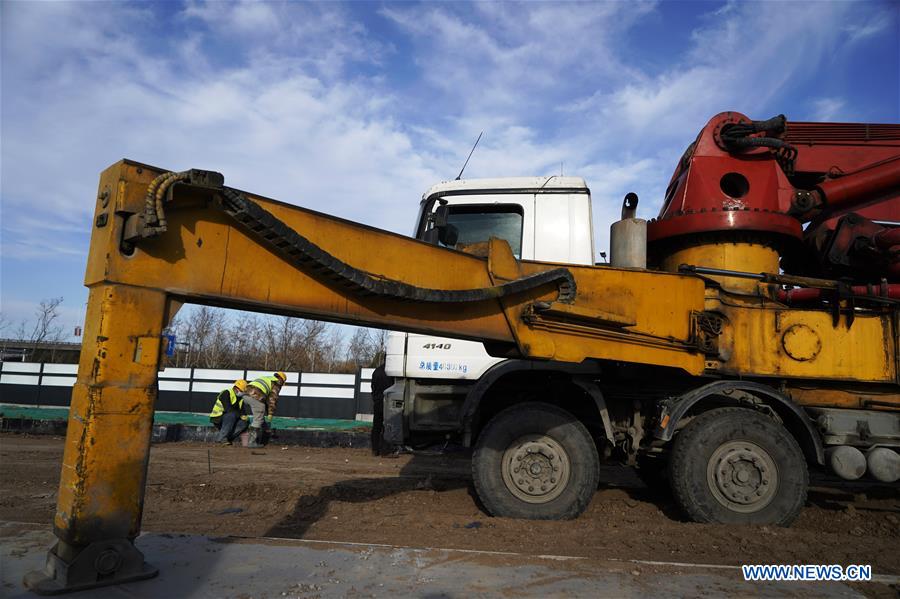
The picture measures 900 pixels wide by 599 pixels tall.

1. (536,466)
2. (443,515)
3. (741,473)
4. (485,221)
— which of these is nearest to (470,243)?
(485,221)

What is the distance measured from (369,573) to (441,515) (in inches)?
86.8

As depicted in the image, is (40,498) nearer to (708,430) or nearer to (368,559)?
(368,559)

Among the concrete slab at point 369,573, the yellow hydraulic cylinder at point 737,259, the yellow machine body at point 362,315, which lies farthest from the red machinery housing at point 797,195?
the concrete slab at point 369,573

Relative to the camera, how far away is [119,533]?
2.51 metres

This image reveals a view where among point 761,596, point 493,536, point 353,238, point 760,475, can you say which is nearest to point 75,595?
point 353,238

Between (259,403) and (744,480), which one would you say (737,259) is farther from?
(259,403)

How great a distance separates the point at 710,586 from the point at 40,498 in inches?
252

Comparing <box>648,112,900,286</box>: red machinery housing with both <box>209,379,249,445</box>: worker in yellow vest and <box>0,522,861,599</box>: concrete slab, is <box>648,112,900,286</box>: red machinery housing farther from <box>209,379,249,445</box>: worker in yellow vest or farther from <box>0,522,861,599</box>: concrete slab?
<box>209,379,249,445</box>: worker in yellow vest

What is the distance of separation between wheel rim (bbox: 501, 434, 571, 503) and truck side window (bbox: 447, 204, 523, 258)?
2.03 m

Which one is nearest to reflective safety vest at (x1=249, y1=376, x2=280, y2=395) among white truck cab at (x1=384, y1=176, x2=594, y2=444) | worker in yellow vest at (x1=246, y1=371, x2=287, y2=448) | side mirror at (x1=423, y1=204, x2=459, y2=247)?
worker in yellow vest at (x1=246, y1=371, x2=287, y2=448)

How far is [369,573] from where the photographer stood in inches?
116

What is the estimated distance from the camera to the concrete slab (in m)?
2.71

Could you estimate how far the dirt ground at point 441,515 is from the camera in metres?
4.02

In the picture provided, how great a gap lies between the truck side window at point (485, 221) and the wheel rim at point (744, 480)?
8.97 ft
